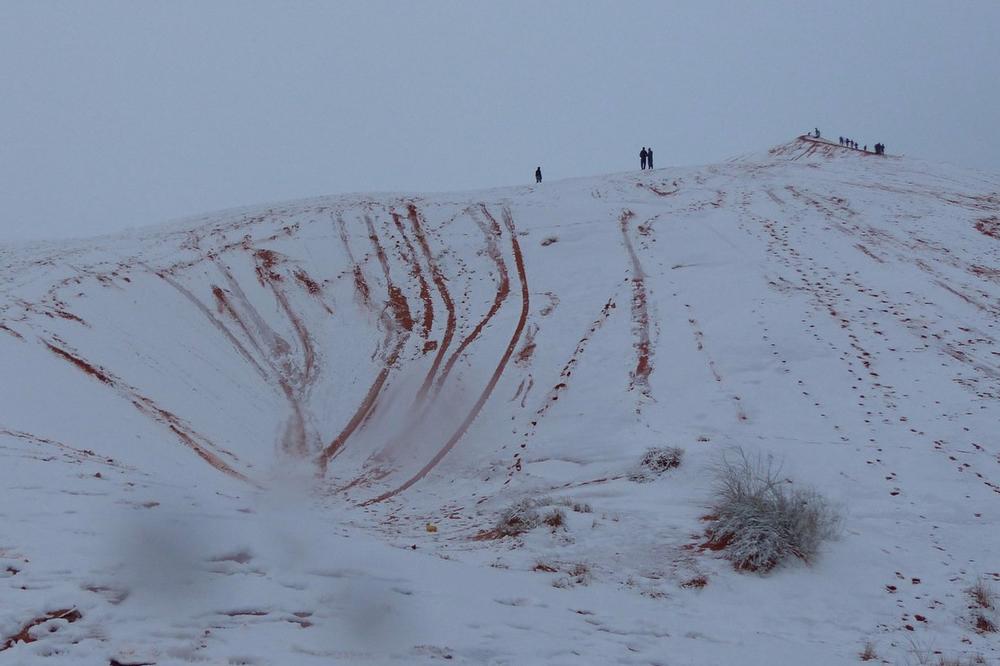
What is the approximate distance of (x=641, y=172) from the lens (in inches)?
1259

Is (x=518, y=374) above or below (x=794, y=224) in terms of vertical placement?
below

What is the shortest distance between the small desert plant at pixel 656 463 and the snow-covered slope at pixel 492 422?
21 cm

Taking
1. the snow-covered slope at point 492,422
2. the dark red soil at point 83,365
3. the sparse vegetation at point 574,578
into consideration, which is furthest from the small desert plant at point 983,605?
the dark red soil at point 83,365

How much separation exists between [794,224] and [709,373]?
11470mm

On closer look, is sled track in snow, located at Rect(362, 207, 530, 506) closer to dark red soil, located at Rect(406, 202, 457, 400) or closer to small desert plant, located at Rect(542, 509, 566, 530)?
dark red soil, located at Rect(406, 202, 457, 400)

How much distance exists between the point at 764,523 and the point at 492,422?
6.74m

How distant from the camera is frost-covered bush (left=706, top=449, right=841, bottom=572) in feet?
23.8

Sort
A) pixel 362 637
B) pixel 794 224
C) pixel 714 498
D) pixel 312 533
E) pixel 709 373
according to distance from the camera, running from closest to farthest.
→ pixel 362 637 → pixel 312 533 → pixel 714 498 → pixel 709 373 → pixel 794 224

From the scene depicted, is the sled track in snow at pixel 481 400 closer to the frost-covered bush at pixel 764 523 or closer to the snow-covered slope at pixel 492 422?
the snow-covered slope at pixel 492 422

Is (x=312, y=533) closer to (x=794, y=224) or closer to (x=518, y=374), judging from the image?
(x=518, y=374)

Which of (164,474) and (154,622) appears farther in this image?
(164,474)

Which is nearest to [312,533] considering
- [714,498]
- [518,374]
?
[714,498]

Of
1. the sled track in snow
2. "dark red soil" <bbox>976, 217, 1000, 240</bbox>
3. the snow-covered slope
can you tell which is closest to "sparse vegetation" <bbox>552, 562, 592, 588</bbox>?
the snow-covered slope

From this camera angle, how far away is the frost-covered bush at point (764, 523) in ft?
23.8
